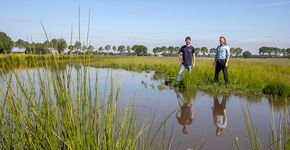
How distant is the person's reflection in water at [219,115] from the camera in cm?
463

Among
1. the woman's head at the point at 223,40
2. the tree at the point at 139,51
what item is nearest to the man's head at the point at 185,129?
the woman's head at the point at 223,40

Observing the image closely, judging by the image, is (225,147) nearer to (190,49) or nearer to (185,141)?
(185,141)

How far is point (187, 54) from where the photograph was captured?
9.23 meters

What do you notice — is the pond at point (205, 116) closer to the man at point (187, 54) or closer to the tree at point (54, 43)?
the tree at point (54, 43)

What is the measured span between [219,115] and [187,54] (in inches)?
156

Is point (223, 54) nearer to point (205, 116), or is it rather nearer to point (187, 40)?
point (187, 40)

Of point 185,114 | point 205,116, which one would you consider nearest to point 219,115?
point 205,116

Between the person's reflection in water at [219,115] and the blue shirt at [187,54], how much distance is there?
228cm

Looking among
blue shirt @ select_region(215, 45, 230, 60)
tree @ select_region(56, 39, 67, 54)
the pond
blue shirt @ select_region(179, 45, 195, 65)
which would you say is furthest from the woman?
tree @ select_region(56, 39, 67, 54)

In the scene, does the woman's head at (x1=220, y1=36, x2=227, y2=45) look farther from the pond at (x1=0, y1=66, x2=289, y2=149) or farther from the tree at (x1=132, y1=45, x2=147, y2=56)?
the tree at (x1=132, y1=45, x2=147, y2=56)

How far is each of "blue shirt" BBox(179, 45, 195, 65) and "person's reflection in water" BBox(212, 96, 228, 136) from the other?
2.28 metres

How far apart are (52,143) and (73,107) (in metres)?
0.31

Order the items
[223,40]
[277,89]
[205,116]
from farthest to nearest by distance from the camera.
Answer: [223,40], [277,89], [205,116]

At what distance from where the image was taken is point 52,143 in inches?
75.8
